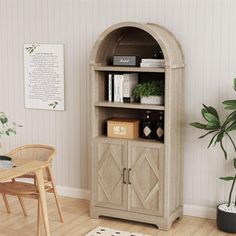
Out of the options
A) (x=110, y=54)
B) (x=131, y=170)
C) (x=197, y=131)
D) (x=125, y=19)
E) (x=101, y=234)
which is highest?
(x=125, y=19)

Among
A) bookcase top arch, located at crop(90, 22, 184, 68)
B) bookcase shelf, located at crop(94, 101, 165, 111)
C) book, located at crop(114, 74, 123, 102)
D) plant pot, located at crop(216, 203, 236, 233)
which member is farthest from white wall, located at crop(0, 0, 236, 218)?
book, located at crop(114, 74, 123, 102)

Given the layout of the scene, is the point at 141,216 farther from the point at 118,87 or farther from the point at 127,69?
the point at 127,69

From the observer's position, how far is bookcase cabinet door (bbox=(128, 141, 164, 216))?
4203mm

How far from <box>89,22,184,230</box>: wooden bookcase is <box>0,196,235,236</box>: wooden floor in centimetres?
8

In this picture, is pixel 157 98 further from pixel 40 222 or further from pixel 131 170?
pixel 40 222

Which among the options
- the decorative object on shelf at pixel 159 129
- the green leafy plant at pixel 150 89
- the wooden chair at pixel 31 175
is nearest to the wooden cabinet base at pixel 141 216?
the wooden chair at pixel 31 175

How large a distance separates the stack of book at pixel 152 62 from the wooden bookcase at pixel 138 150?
3.1 inches

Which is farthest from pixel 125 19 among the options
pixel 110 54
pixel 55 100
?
pixel 55 100

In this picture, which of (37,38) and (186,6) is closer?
(186,6)

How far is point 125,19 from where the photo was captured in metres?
4.64

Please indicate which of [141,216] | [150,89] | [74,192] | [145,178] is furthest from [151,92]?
[74,192]

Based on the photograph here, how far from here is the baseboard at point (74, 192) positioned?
16.5 ft

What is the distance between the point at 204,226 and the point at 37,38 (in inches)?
96.4

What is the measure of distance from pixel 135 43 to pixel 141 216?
1537 millimetres
